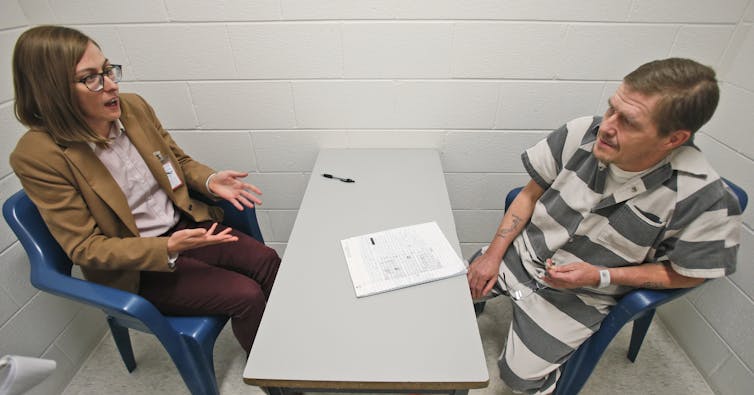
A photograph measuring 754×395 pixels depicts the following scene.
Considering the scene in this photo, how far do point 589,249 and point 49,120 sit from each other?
5.65 feet

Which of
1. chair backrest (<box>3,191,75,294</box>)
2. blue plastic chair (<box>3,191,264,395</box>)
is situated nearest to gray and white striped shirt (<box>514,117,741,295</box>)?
blue plastic chair (<box>3,191,264,395</box>)

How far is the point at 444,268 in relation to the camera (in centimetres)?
103

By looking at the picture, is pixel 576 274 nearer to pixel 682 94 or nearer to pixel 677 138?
pixel 677 138

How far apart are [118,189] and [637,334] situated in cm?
212

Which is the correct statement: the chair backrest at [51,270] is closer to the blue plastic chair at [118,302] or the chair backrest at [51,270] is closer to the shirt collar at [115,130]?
the blue plastic chair at [118,302]

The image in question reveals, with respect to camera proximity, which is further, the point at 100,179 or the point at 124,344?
the point at 124,344

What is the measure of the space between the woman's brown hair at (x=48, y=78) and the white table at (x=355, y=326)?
2.45 ft

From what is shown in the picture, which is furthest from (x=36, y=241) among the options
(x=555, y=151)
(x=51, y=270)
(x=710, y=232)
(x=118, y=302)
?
(x=710, y=232)

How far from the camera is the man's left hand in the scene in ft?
3.65

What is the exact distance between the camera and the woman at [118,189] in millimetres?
1007

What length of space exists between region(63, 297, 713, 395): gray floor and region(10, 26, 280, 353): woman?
0.40 m

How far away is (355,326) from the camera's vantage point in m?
0.88

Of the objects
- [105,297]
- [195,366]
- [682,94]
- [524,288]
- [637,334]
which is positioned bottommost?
[637,334]

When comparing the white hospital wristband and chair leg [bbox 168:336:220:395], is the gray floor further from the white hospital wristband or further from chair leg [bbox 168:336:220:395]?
the white hospital wristband
